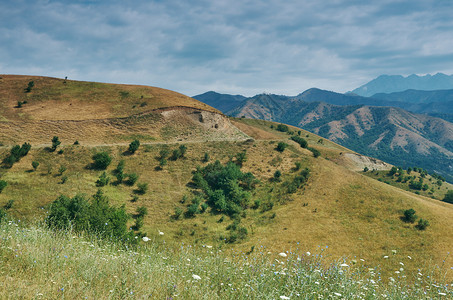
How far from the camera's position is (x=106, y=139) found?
164 ft

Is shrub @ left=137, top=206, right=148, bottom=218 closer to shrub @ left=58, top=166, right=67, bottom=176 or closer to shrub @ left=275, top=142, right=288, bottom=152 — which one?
shrub @ left=58, top=166, right=67, bottom=176

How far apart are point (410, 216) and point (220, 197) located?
90.5ft

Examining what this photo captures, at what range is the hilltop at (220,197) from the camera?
29.5 meters

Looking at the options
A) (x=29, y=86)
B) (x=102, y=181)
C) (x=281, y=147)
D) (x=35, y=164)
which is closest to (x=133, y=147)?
(x=102, y=181)

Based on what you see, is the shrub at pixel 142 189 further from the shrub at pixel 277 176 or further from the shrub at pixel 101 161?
the shrub at pixel 277 176

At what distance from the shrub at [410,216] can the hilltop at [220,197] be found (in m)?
0.97

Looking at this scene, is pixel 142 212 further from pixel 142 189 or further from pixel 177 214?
pixel 142 189

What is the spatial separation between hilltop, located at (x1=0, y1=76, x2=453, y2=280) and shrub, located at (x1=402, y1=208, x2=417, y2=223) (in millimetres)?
969

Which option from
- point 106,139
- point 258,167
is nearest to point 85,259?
point 258,167

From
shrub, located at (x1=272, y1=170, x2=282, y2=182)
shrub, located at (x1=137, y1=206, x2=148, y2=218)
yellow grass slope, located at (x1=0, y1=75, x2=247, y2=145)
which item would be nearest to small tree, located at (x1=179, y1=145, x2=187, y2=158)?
yellow grass slope, located at (x1=0, y1=75, x2=247, y2=145)

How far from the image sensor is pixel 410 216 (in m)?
33.6

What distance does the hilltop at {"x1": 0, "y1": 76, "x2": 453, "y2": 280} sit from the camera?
1161 inches

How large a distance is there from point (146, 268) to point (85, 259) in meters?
1.53

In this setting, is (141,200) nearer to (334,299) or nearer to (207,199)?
(207,199)
